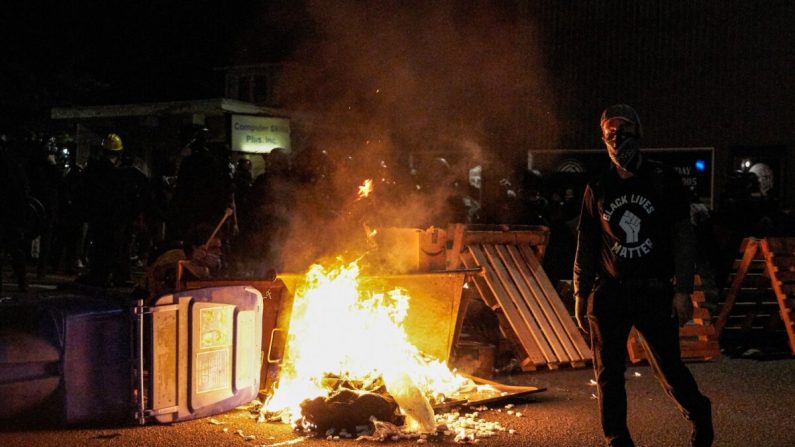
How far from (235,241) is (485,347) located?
10.9ft

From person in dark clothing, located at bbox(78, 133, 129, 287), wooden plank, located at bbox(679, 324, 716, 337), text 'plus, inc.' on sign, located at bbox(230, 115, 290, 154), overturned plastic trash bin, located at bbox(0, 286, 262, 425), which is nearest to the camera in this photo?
overturned plastic trash bin, located at bbox(0, 286, 262, 425)

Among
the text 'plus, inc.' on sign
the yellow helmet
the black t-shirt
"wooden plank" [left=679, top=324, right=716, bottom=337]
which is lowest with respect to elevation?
"wooden plank" [left=679, top=324, right=716, bottom=337]

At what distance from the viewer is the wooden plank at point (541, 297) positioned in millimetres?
8383

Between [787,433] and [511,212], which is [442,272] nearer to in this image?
[787,433]

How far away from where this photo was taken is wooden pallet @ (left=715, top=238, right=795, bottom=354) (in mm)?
9422

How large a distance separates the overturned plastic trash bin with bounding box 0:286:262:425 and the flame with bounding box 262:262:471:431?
0.63 meters

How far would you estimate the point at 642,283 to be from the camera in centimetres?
473

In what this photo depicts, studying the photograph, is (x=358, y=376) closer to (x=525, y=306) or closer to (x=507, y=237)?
(x=525, y=306)

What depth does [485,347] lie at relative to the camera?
7770 mm

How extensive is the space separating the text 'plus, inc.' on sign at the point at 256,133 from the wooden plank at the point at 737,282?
34.4ft

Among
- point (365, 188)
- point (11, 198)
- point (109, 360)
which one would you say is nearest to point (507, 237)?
point (365, 188)

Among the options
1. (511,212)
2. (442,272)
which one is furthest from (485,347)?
(511,212)

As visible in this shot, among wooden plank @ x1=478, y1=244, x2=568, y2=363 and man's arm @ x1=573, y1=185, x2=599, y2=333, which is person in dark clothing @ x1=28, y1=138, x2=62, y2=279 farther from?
man's arm @ x1=573, y1=185, x2=599, y2=333

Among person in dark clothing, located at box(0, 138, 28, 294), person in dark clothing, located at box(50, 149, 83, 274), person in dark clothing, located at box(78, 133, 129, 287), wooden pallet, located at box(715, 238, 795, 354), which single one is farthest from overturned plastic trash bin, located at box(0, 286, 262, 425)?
person in dark clothing, located at box(50, 149, 83, 274)
